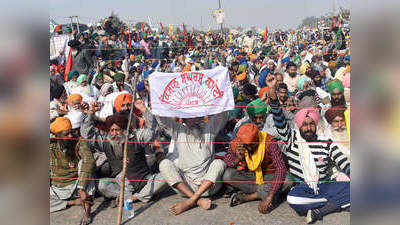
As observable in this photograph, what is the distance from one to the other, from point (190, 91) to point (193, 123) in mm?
401

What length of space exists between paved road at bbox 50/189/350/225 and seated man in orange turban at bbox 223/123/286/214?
110mm

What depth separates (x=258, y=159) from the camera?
3.82 m

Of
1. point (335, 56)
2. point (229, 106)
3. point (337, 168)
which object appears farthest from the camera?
point (335, 56)

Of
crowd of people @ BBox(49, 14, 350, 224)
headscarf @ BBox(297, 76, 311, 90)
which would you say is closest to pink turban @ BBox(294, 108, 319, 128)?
crowd of people @ BBox(49, 14, 350, 224)

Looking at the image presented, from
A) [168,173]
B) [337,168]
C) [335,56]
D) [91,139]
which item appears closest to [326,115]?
A: [337,168]

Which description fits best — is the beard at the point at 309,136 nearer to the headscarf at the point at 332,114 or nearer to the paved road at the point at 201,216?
the headscarf at the point at 332,114

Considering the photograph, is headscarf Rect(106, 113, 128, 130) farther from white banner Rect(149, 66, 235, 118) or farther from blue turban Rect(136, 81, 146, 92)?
blue turban Rect(136, 81, 146, 92)

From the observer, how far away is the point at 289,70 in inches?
302

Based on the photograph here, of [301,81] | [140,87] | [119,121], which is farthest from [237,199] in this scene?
[301,81]

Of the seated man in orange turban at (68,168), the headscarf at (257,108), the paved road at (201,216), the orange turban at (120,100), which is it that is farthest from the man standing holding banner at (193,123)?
the orange turban at (120,100)

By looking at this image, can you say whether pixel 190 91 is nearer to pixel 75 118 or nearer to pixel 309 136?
pixel 309 136
